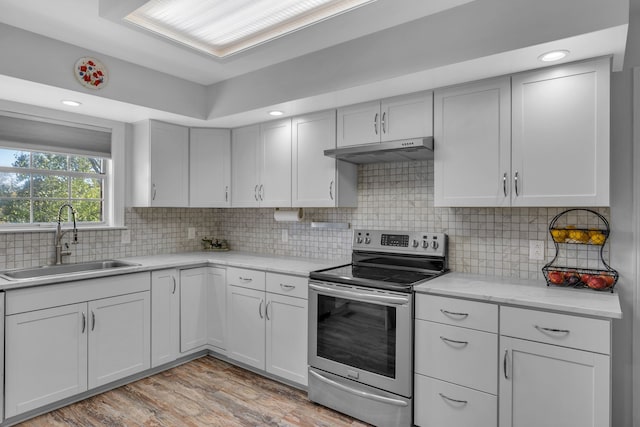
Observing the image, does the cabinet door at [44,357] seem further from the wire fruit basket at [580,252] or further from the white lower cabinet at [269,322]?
the wire fruit basket at [580,252]

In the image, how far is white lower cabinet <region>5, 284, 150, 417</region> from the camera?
2.34 meters

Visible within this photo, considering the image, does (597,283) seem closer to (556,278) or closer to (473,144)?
(556,278)

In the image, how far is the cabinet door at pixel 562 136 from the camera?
195 cm

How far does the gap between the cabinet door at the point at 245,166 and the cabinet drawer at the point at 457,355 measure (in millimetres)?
1975

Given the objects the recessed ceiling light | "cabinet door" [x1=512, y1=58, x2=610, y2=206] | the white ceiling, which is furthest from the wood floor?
the recessed ceiling light

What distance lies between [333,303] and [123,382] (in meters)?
1.76

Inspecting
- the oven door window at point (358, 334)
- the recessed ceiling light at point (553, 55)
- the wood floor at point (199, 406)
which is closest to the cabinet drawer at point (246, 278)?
the oven door window at point (358, 334)

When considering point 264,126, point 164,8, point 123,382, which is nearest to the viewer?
point 164,8

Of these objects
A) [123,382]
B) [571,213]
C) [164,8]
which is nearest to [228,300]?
[123,382]

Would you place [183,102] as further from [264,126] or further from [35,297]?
[35,297]

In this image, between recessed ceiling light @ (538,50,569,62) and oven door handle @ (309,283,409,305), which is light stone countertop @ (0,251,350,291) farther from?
recessed ceiling light @ (538,50,569,62)

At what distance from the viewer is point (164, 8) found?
211 cm

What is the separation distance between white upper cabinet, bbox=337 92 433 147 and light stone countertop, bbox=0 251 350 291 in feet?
3.30

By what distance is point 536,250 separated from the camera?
2.42 m
